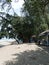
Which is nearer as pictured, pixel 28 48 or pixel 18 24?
pixel 28 48

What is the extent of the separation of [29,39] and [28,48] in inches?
828

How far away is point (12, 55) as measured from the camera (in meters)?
19.3

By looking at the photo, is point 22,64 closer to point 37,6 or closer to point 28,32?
point 37,6

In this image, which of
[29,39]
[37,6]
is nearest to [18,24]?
[29,39]

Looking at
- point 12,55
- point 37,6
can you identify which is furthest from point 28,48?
point 37,6

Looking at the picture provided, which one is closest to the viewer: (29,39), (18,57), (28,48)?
(18,57)

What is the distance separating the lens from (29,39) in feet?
143

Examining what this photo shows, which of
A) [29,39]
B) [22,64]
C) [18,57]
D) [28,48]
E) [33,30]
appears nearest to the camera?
[22,64]

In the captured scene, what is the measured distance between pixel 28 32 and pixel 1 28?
6.85 m

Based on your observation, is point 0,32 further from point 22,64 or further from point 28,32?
point 22,64

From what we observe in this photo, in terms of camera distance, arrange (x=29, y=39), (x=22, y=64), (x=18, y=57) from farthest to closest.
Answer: (x=29, y=39), (x=18, y=57), (x=22, y=64)

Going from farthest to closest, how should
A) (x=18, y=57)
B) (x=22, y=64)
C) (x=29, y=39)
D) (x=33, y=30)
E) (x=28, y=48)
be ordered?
(x=29, y=39) < (x=33, y=30) < (x=28, y=48) < (x=18, y=57) < (x=22, y=64)

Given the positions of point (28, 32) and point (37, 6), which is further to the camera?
point (28, 32)

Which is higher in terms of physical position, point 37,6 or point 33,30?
point 37,6
